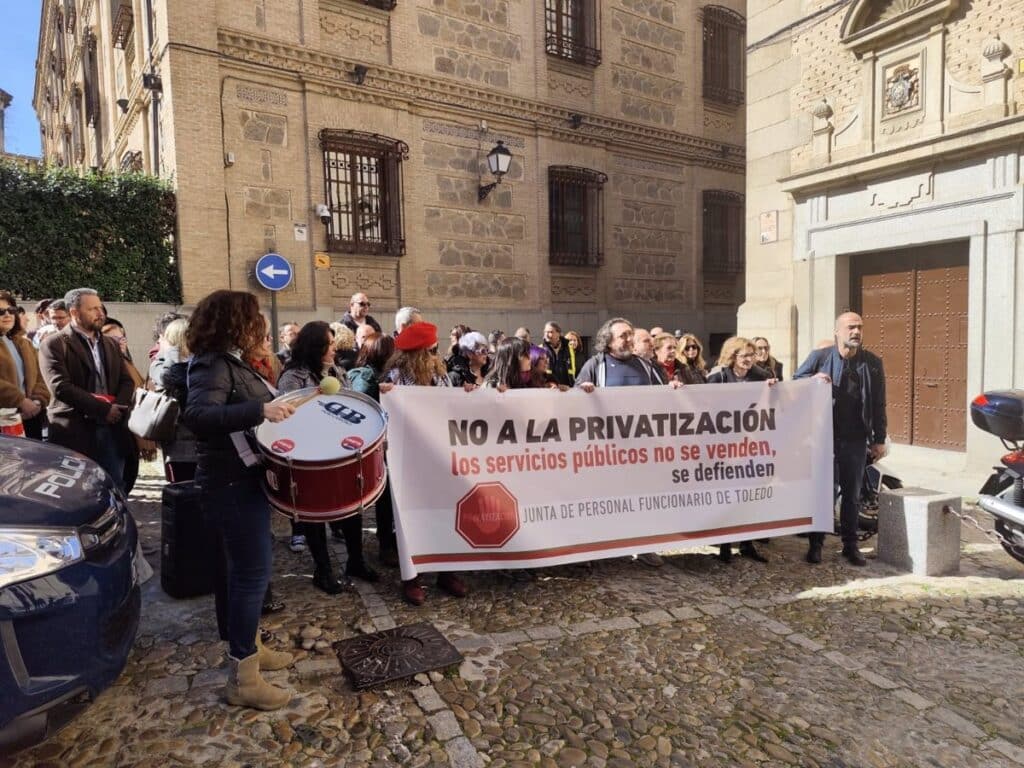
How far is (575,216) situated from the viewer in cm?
1598

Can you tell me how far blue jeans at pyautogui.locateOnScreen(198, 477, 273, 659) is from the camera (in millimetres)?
3129

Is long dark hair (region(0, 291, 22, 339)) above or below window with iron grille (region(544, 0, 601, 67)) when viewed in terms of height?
below

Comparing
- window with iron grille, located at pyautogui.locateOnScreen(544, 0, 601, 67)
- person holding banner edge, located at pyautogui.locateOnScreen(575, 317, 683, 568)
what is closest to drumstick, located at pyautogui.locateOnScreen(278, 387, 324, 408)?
person holding banner edge, located at pyautogui.locateOnScreen(575, 317, 683, 568)

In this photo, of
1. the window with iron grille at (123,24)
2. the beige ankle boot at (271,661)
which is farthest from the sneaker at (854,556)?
the window with iron grille at (123,24)

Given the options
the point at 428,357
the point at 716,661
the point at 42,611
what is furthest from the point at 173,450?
the point at 716,661

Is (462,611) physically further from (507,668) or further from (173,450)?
(173,450)

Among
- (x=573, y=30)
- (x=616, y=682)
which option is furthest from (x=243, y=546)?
(x=573, y=30)

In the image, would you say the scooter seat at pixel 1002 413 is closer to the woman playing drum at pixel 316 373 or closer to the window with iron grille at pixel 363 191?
the woman playing drum at pixel 316 373

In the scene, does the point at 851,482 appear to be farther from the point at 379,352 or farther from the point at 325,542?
the point at 325,542

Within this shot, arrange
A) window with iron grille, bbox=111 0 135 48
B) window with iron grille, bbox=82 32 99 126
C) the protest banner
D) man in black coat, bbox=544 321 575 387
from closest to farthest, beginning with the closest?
the protest banner, man in black coat, bbox=544 321 575 387, window with iron grille, bbox=111 0 135 48, window with iron grille, bbox=82 32 99 126

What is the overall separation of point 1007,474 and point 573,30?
13.8m

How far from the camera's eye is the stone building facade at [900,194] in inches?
316

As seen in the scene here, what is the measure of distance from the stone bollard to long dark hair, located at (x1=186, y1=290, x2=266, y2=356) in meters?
4.85

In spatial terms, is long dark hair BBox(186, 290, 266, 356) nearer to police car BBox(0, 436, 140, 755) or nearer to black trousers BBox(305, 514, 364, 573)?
police car BBox(0, 436, 140, 755)
